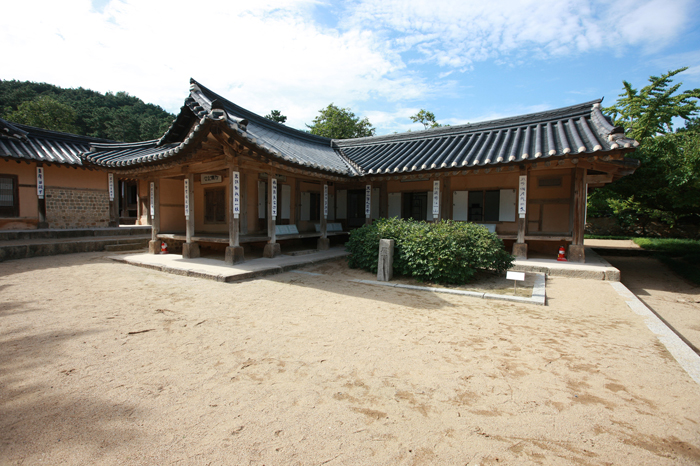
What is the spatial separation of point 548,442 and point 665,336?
319cm

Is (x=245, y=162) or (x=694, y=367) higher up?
(x=245, y=162)

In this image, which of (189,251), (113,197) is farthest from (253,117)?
(113,197)

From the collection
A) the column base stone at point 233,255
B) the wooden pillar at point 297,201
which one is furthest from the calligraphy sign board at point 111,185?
the column base stone at point 233,255

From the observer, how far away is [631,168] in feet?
26.8

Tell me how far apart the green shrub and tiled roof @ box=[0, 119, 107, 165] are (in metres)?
12.4

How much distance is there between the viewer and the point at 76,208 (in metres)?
13.2

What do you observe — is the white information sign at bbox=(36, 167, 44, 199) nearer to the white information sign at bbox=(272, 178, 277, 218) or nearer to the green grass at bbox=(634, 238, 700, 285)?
the white information sign at bbox=(272, 178, 277, 218)

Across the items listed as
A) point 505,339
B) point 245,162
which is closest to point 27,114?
point 245,162

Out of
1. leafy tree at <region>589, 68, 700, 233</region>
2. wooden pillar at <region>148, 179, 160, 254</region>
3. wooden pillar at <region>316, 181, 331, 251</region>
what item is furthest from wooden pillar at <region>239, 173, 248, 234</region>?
leafy tree at <region>589, 68, 700, 233</region>

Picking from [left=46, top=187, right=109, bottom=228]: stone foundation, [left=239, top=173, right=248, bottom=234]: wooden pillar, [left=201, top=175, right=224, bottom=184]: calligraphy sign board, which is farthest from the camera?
[left=46, top=187, right=109, bottom=228]: stone foundation

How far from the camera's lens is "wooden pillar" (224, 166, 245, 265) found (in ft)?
25.8


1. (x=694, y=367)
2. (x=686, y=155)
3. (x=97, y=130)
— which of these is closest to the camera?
(x=694, y=367)

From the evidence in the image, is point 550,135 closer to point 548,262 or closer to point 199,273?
point 548,262

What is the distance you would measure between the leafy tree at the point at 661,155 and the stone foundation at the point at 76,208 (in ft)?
64.7
